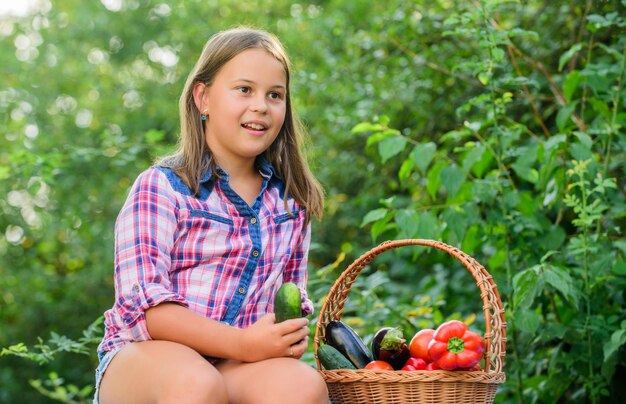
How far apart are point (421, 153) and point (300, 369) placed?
1508 millimetres

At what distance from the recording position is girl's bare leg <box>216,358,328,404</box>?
2273mm

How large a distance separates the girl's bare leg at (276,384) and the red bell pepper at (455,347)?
35 cm

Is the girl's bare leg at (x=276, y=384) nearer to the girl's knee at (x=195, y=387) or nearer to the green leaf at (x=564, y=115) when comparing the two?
the girl's knee at (x=195, y=387)

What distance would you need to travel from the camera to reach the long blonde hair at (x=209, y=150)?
278 cm

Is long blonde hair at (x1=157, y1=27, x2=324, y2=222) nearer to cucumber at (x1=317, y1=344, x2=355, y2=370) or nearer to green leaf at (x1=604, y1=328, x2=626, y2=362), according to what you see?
cucumber at (x1=317, y1=344, x2=355, y2=370)

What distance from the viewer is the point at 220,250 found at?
8.75 ft

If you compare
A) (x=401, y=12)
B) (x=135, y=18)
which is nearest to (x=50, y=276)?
(x=135, y=18)

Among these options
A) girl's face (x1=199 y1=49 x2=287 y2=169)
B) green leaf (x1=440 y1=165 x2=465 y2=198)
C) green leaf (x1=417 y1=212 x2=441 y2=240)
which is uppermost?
girl's face (x1=199 y1=49 x2=287 y2=169)

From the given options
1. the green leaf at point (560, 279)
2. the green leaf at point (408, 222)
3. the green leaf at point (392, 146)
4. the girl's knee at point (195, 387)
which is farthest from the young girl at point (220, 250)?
the green leaf at point (560, 279)

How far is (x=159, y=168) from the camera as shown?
106 inches

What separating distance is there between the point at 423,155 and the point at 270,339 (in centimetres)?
147

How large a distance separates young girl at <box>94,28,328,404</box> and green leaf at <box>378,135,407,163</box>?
63cm

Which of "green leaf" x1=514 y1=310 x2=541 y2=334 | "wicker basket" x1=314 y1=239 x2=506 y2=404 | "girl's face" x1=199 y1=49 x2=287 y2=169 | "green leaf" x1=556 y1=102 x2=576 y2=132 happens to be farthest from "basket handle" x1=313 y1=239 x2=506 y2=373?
"green leaf" x1=556 y1=102 x2=576 y2=132

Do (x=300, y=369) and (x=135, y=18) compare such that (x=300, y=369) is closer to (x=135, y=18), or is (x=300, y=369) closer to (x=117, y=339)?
(x=117, y=339)
